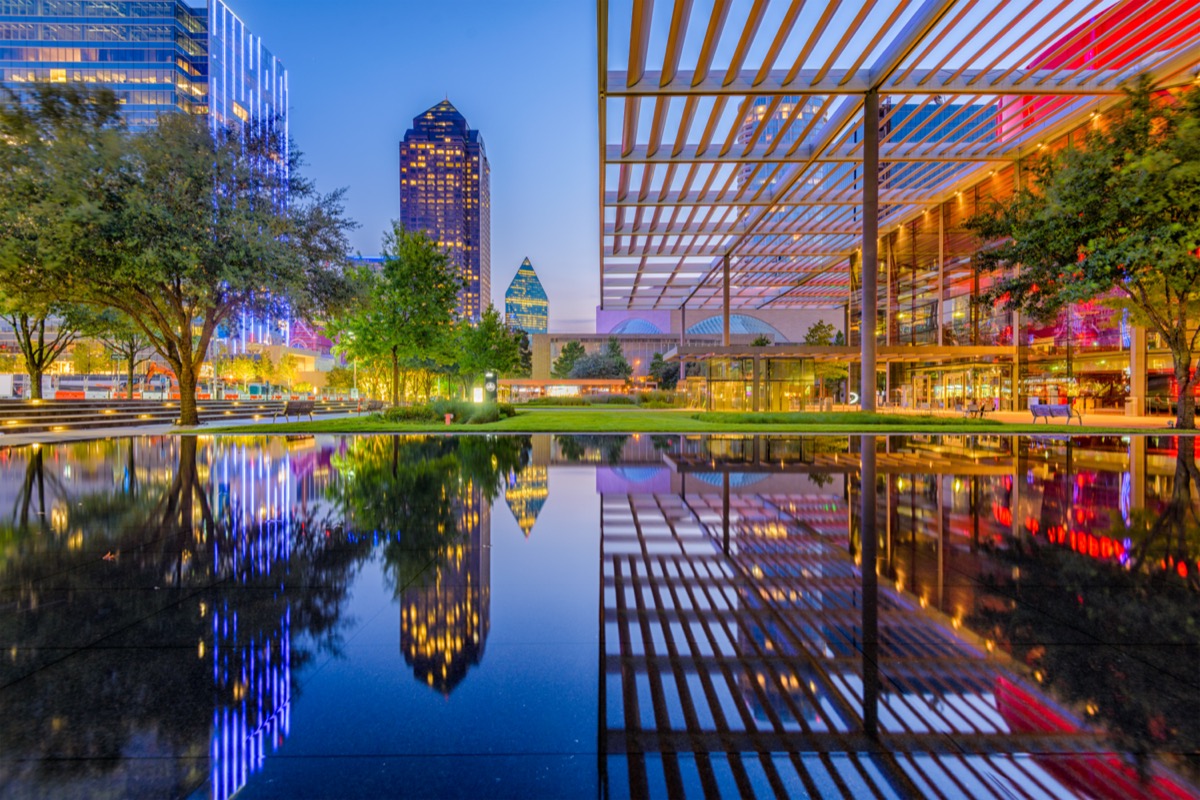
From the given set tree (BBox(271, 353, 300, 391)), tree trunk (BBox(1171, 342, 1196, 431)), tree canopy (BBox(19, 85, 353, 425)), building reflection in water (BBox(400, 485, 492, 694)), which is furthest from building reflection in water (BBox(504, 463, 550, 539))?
tree (BBox(271, 353, 300, 391))

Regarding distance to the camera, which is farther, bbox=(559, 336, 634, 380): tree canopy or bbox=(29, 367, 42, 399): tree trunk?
bbox=(559, 336, 634, 380): tree canopy

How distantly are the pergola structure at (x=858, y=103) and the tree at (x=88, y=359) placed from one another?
140 ft

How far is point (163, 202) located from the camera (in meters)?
19.0

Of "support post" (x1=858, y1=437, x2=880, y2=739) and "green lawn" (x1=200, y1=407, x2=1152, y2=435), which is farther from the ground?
"green lawn" (x1=200, y1=407, x2=1152, y2=435)

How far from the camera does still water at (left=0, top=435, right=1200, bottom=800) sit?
238 centimetres

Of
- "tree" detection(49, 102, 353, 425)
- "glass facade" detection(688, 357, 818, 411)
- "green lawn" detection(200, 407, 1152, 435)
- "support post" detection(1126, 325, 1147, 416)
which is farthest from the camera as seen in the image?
"glass facade" detection(688, 357, 818, 411)

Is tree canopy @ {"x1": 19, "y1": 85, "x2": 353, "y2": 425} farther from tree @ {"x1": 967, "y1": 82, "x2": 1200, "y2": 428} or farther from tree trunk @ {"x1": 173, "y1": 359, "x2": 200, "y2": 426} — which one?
tree @ {"x1": 967, "y1": 82, "x2": 1200, "y2": 428}

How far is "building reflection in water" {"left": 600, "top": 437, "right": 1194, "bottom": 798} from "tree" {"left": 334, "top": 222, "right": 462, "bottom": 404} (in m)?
22.5

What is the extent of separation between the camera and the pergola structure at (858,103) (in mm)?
17703

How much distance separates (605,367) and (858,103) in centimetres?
5793

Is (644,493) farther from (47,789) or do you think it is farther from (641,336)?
(641,336)

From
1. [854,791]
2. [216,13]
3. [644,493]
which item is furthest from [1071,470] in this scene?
[216,13]

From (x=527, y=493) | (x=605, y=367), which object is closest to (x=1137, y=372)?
(x=527, y=493)

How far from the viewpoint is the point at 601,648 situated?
3.51 m
